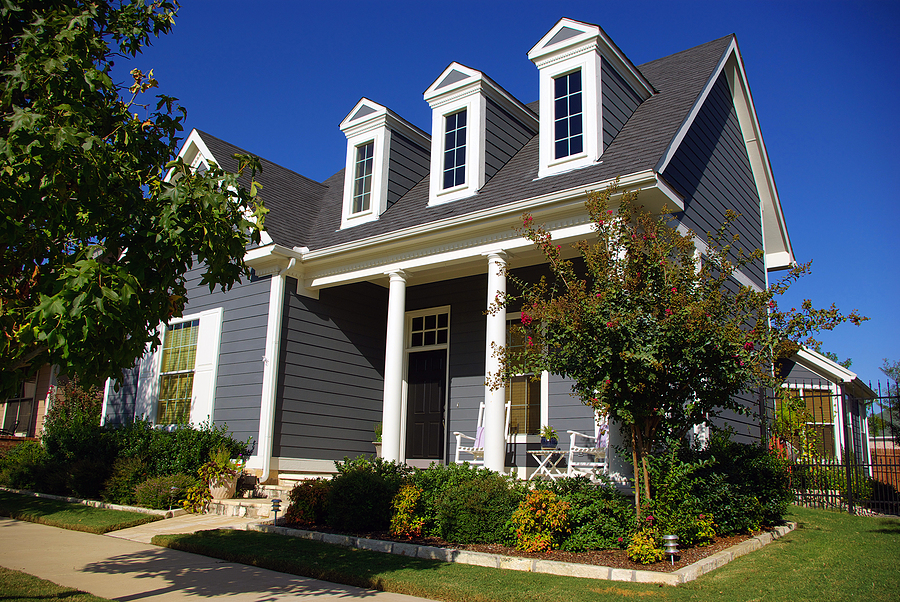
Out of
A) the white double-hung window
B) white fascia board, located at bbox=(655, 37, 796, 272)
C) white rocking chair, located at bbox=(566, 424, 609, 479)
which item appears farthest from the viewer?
the white double-hung window

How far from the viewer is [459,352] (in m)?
12.0

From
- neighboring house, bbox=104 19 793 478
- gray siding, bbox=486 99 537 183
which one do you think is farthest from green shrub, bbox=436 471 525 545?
gray siding, bbox=486 99 537 183

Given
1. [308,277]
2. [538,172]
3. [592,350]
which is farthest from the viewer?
[308,277]

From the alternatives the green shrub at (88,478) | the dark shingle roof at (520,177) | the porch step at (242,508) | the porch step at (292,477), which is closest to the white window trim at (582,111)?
the dark shingle roof at (520,177)

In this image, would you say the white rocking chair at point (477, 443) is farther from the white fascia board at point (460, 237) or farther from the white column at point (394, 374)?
the white fascia board at point (460, 237)

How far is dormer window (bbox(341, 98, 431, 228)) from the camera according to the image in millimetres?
12227

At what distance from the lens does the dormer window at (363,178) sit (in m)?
12.5

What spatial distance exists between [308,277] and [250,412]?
8.73ft

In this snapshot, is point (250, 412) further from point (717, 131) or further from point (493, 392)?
point (717, 131)

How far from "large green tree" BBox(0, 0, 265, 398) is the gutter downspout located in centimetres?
635

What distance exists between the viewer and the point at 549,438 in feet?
32.5

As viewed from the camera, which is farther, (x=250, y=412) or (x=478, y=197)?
(x=250, y=412)

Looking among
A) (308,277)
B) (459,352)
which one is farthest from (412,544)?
(308,277)

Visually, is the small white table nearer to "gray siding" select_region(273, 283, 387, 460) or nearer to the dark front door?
the dark front door
